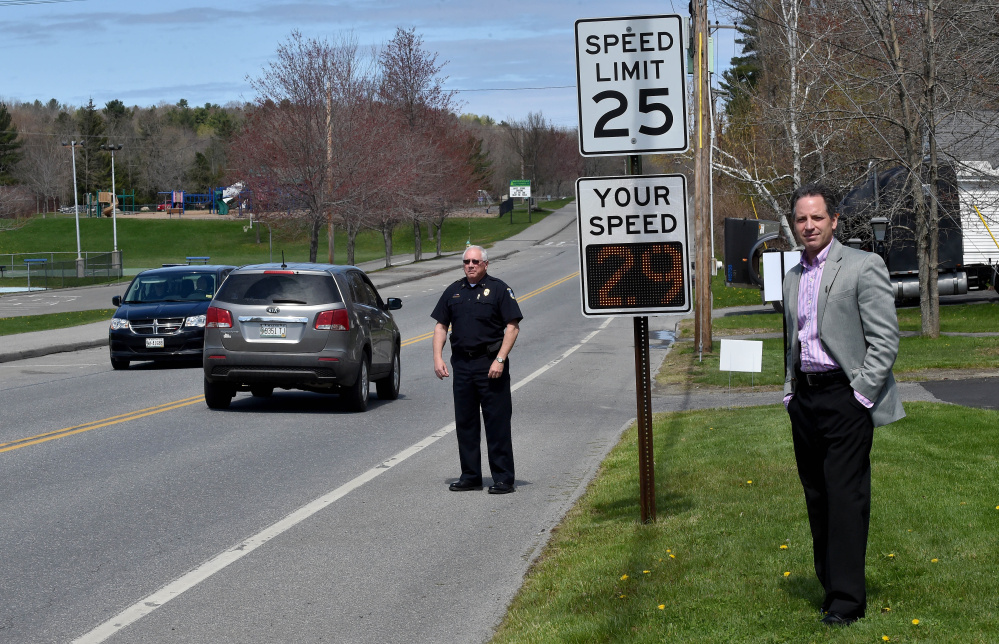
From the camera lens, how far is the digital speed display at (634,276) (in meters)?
7.57

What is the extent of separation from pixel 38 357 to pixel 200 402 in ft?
32.9

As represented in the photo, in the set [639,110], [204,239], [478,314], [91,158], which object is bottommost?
[478,314]

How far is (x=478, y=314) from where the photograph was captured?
9.79 metres

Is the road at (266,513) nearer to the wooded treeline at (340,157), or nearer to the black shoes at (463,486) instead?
the black shoes at (463,486)

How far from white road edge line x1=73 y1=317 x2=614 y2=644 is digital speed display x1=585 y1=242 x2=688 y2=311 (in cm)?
272

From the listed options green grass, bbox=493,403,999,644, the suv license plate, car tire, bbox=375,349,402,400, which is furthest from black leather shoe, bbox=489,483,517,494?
car tire, bbox=375,349,402,400

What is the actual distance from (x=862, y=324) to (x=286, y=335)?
10.3m

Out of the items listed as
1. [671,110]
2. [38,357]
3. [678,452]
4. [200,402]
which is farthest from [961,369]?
[38,357]

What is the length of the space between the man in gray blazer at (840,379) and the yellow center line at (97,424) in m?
8.97

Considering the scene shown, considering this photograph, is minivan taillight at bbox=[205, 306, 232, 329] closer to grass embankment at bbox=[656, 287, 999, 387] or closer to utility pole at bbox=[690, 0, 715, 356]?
grass embankment at bbox=[656, 287, 999, 387]

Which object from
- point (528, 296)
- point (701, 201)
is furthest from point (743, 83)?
point (701, 201)

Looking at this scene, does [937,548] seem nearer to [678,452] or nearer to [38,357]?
[678,452]

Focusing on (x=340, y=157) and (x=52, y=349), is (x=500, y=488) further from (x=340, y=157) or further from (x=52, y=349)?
(x=340, y=157)

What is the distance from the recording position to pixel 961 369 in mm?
19250
